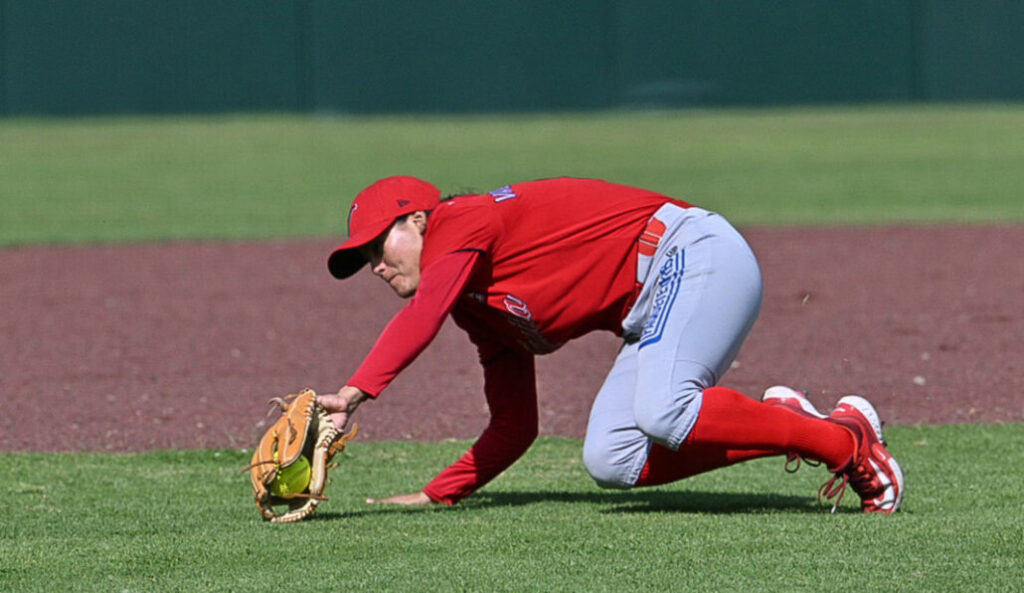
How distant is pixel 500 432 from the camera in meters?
4.75

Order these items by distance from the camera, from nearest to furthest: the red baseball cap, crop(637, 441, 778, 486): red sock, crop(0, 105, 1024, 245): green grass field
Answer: the red baseball cap, crop(637, 441, 778, 486): red sock, crop(0, 105, 1024, 245): green grass field

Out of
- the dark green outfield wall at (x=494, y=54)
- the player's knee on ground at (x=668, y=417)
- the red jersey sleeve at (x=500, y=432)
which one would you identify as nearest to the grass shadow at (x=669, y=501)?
the red jersey sleeve at (x=500, y=432)

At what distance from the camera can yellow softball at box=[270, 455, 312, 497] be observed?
4285 mm

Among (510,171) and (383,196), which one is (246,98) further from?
(383,196)

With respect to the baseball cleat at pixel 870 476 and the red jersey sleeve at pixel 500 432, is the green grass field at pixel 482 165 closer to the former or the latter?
the red jersey sleeve at pixel 500 432

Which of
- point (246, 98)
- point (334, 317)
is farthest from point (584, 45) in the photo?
point (334, 317)

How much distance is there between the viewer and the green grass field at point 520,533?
357cm

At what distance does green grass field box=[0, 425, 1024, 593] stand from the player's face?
2.16 ft

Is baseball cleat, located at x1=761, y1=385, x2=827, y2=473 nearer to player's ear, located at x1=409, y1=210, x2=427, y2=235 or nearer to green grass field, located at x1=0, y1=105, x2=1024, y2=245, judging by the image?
player's ear, located at x1=409, y1=210, x2=427, y2=235

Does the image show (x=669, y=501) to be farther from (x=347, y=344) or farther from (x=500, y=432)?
(x=347, y=344)

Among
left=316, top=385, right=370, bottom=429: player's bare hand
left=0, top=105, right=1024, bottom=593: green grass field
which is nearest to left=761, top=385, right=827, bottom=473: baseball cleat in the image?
left=0, top=105, right=1024, bottom=593: green grass field

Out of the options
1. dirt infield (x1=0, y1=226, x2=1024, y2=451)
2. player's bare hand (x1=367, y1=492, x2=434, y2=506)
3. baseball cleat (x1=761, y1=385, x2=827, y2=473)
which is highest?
baseball cleat (x1=761, y1=385, x2=827, y2=473)

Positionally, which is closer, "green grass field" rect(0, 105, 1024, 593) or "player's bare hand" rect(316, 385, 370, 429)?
"green grass field" rect(0, 105, 1024, 593)

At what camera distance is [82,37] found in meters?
28.9
